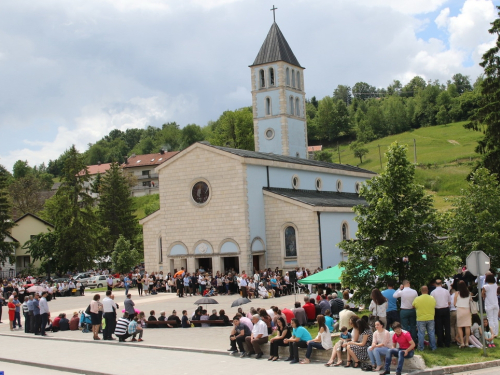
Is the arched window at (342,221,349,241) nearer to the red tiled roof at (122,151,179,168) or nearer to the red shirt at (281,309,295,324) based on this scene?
the red shirt at (281,309,295,324)

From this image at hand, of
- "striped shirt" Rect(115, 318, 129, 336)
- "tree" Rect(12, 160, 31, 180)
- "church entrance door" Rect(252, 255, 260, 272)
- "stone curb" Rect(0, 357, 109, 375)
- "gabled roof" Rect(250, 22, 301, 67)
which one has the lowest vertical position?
"stone curb" Rect(0, 357, 109, 375)

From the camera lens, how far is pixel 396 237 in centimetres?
1828

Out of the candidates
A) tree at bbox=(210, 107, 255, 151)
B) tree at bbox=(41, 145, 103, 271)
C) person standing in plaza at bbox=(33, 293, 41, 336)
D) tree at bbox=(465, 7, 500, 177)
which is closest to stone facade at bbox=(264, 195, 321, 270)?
tree at bbox=(465, 7, 500, 177)

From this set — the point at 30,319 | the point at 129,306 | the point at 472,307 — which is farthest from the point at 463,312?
the point at 30,319

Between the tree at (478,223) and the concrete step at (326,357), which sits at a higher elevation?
the tree at (478,223)

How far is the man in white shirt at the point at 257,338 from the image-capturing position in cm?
1642

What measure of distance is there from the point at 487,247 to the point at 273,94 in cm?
3476

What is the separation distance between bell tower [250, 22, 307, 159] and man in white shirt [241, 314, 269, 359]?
41.0 m

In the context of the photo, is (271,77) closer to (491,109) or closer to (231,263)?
(231,263)

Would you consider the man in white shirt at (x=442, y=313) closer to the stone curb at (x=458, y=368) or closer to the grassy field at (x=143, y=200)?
the stone curb at (x=458, y=368)

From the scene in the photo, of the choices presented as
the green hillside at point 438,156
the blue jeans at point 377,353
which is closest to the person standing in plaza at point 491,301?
the blue jeans at point 377,353

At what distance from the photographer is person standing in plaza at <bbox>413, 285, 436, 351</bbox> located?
15.0m

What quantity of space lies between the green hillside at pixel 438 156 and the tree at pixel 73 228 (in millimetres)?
40188

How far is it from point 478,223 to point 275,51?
3485cm
